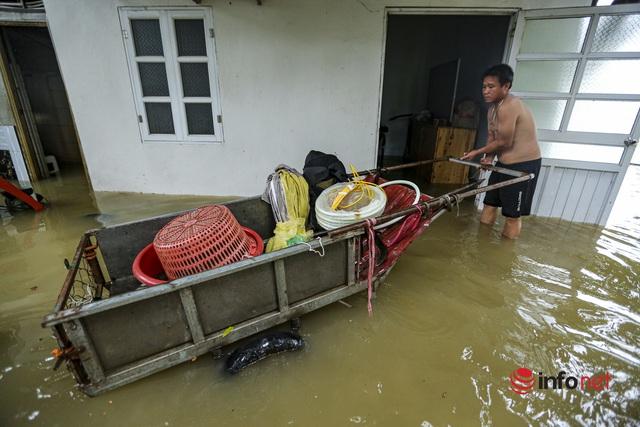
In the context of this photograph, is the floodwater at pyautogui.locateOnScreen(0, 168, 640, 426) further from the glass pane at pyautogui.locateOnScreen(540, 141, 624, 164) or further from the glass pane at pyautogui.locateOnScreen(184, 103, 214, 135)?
the glass pane at pyautogui.locateOnScreen(184, 103, 214, 135)

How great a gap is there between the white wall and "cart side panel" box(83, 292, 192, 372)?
121 inches

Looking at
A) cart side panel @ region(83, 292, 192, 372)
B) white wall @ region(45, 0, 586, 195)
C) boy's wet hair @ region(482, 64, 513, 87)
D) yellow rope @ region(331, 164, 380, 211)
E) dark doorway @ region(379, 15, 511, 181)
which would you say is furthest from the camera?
dark doorway @ region(379, 15, 511, 181)

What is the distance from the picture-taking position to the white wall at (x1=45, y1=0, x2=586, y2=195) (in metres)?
3.73

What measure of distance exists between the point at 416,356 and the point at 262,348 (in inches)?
36.6

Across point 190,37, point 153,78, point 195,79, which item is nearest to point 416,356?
point 195,79

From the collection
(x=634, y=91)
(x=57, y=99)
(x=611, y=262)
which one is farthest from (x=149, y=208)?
(x=634, y=91)

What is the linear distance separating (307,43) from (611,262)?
3951 mm

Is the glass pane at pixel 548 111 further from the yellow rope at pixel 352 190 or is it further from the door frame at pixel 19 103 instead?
the door frame at pixel 19 103

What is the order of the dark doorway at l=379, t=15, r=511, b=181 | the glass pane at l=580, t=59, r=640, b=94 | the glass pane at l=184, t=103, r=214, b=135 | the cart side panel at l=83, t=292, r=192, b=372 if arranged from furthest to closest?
the dark doorway at l=379, t=15, r=511, b=181
the glass pane at l=184, t=103, r=214, b=135
the glass pane at l=580, t=59, r=640, b=94
the cart side panel at l=83, t=292, r=192, b=372

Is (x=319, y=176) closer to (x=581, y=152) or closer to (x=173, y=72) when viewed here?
(x=173, y=72)

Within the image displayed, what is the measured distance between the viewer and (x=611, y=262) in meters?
2.85

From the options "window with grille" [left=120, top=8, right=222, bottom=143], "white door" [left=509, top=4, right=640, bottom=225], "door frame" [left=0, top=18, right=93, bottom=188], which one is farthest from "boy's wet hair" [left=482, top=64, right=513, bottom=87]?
"door frame" [left=0, top=18, right=93, bottom=188]

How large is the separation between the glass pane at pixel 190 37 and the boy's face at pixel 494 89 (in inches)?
130

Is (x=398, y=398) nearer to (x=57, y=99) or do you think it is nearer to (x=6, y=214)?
(x=6, y=214)
